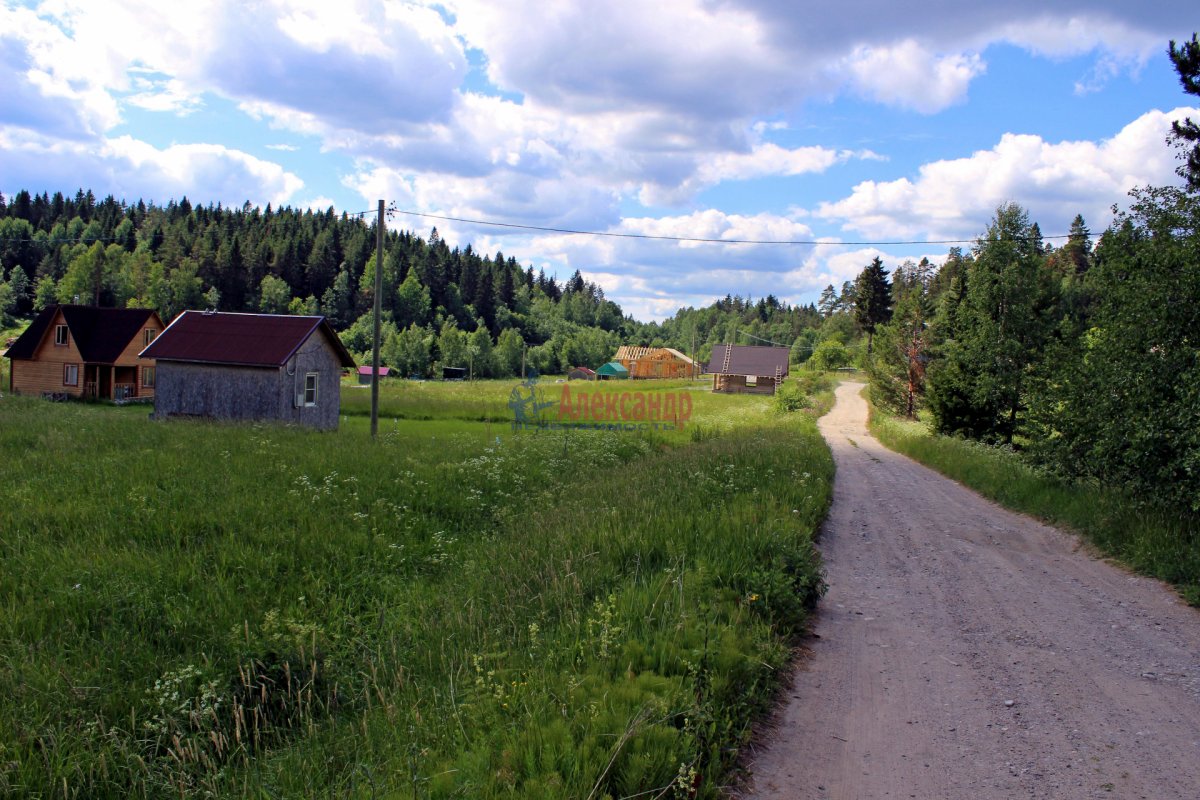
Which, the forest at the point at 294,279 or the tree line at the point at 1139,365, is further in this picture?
the forest at the point at 294,279

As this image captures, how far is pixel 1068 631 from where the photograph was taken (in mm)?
7020

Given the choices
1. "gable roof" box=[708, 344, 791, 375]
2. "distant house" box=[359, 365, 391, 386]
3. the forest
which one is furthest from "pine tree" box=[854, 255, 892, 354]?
"distant house" box=[359, 365, 391, 386]

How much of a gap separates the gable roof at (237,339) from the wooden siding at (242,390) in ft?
1.25

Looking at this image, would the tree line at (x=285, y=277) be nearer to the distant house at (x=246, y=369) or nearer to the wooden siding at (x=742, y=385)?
the wooden siding at (x=742, y=385)

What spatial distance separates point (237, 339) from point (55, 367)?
23817mm

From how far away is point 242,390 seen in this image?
30.9 metres

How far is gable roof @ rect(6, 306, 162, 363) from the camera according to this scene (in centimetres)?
4644

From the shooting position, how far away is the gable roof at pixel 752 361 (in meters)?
78.8

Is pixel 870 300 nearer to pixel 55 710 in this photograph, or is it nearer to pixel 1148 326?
pixel 1148 326

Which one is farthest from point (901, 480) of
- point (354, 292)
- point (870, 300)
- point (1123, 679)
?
point (354, 292)

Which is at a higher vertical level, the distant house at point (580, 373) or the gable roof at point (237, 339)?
the gable roof at point (237, 339)
